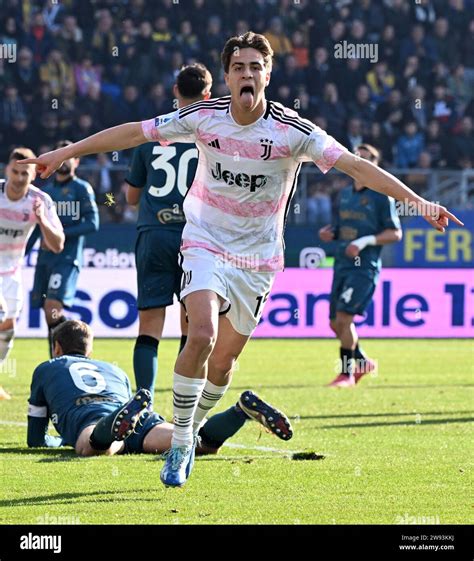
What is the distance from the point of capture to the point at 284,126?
636 cm

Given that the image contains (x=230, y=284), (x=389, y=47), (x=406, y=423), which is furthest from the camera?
(x=389, y=47)

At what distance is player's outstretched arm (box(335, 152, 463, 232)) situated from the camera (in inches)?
225

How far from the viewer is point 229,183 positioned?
638 cm

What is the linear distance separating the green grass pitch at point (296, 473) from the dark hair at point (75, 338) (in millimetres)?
664

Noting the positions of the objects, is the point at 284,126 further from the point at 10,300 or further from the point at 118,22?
the point at 118,22

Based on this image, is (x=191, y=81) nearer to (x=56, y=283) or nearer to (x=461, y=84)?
(x=56, y=283)

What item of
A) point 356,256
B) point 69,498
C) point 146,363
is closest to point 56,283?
point 356,256

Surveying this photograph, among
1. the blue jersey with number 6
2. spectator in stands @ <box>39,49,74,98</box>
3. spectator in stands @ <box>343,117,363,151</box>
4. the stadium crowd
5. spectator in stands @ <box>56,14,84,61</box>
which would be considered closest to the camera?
the blue jersey with number 6

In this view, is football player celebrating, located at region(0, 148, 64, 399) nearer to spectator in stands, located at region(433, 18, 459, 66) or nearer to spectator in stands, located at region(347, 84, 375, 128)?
spectator in stands, located at region(347, 84, 375, 128)

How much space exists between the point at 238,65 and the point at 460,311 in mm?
13737

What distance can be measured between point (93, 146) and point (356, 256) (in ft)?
24.6

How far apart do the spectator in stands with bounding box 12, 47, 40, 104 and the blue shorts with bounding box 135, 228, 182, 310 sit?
16.4 m

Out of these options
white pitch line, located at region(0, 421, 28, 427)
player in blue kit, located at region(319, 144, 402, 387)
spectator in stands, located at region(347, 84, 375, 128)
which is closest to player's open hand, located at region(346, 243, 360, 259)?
player in blue kit, located at region(319, 144, 402, 387)
